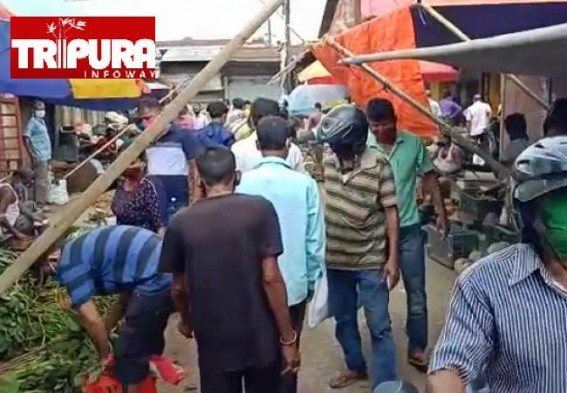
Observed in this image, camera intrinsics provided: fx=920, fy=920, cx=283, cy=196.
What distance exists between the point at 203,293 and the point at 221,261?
17 centimetres

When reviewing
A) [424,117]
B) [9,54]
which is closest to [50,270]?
[9,54]

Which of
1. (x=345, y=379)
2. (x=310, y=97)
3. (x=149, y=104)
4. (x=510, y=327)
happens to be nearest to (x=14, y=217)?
(x=149, y=104)

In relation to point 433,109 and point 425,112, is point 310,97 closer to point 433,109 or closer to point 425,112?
point 433,109

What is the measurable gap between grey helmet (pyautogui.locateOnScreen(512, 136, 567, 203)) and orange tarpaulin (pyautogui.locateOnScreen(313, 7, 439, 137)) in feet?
11.5

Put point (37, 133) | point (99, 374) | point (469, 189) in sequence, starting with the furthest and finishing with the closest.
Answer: point (37, 133)
point (469, 189)
point (99, 374)

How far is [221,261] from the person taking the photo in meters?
3.85

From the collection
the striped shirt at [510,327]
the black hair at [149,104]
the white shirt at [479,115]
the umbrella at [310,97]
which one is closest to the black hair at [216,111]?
the black hair at [149,104]

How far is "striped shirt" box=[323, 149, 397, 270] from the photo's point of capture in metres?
5.22

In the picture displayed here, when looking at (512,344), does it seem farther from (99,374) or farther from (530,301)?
(99,374)

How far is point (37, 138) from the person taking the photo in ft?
45.0

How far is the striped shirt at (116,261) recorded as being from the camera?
4488mm

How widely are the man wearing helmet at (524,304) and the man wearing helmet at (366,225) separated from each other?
304cm

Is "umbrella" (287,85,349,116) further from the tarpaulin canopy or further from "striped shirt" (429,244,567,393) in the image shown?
"striped shirt" (429,244,567,393)

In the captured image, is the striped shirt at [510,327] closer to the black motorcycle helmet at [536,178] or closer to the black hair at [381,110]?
the black motorcycle helmet at [536,178]
